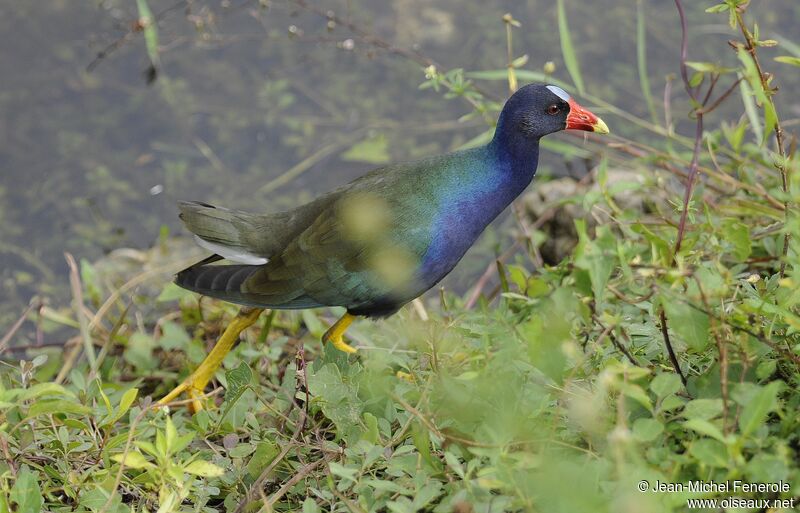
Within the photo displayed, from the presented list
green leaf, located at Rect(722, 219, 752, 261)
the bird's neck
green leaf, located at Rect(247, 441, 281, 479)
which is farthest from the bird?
green leaf, located at Rect(722, 219, 752, 261)

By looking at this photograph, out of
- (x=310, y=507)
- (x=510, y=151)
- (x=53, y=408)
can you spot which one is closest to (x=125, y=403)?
(x=53, y=408)

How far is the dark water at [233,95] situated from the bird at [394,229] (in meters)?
1.32

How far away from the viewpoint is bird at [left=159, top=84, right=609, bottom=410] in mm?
2553

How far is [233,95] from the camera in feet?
15.0

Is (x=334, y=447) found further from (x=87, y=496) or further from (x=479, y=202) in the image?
(x=479, y=202)

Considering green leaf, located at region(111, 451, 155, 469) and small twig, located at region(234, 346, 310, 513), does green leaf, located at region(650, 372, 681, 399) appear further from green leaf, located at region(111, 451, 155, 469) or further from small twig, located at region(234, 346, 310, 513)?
green leaf, located at region(111, 451, 155, 469)

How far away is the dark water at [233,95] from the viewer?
164 inches

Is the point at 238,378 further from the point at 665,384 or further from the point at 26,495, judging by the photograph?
the point at 665,384

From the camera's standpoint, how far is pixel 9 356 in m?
3.37

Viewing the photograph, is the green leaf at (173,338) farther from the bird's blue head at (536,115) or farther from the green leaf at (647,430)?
the green leaf at (647,430)

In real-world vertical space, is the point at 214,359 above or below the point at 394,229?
below

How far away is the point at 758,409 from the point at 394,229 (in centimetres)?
123

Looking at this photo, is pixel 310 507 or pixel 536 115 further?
pixel 536 115

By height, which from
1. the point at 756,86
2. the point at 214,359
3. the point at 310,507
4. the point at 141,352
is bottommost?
the point at 141,352
